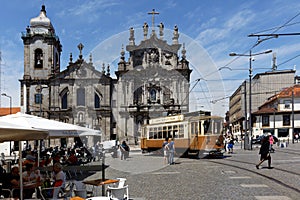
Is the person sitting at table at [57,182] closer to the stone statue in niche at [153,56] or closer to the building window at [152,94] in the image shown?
the building window at [152,94]

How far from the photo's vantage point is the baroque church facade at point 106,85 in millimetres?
56281

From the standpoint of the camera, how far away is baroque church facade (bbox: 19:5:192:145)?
56.3m

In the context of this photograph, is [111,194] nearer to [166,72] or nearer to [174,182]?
[174,182]

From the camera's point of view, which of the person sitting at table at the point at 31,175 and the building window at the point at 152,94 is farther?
the building window at the point at 152,94

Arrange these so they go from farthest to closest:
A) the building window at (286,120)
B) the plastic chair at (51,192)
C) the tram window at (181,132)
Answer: the building window at (286,120)
the tram window at (181,132)
the plastic chair at (51,192)

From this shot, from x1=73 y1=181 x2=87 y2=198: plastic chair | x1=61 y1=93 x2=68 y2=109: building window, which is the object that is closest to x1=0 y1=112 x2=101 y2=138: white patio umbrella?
x1=73 y1=181 x2=87 y2=198: plastic chair

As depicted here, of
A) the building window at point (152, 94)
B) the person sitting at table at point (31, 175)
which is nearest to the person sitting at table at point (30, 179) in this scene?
the person sitting at table at point (31, 175)

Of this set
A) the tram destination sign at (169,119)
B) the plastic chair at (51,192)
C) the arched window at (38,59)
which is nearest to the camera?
the plastic chair at (51,192)

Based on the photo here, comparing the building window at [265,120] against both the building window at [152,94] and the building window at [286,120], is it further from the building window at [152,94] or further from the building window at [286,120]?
the building window at [152,94]

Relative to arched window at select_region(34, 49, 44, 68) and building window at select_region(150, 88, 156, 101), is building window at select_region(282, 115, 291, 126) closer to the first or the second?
building window at select_region(150, 88, 156, 101)

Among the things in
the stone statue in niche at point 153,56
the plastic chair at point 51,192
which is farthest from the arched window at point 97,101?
the plastic chair at point 51,192

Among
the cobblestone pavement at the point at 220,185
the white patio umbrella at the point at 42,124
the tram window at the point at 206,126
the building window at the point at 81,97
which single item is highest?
the building window at the point at 81,97

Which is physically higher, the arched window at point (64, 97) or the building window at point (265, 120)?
the arched window at point (64, 97)

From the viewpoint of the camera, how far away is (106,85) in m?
58.1
